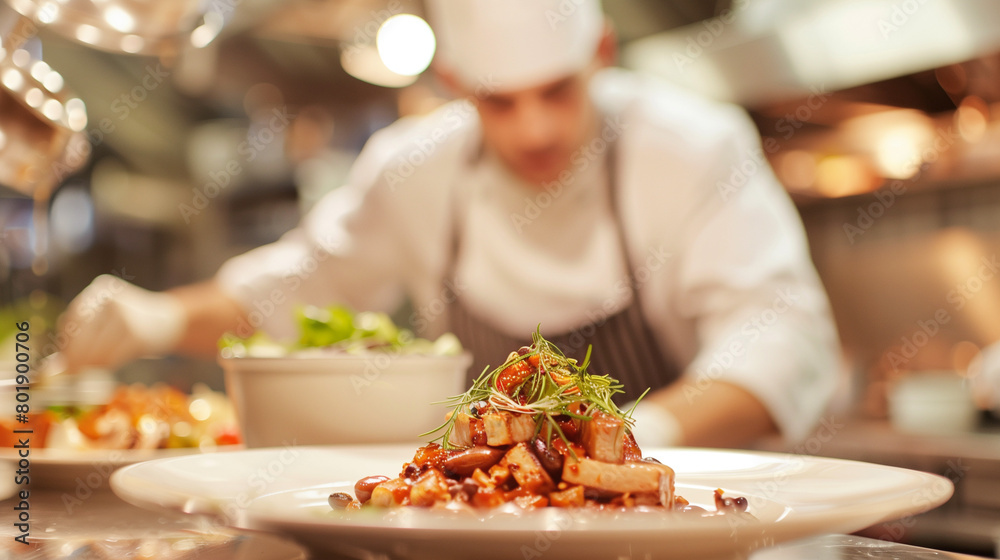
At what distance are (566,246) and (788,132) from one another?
251cm

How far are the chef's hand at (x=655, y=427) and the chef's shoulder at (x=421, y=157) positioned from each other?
4.02 feet

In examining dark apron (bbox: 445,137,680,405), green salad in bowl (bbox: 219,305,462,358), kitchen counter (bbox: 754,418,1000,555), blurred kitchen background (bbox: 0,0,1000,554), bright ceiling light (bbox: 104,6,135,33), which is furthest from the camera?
kitchen counter (bbox: 754,418,1000,555)

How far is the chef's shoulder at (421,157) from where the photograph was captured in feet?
8.44

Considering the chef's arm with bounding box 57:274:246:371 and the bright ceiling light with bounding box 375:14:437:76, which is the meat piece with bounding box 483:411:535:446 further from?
the bright ceiling light with bounding box 375:14:437:76

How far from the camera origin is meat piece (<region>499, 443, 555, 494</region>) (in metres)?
0.61

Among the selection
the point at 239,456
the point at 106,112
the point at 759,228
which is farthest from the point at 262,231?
the point at 239,456

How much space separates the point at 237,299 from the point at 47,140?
4.85ft

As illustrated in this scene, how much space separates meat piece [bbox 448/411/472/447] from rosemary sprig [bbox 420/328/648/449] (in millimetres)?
10

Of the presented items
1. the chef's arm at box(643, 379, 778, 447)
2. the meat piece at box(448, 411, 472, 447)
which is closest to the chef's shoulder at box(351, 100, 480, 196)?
the chef's arm at box(643, 379, 778, 447)

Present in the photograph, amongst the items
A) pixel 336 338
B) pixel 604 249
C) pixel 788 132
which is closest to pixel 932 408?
pixel 788 132

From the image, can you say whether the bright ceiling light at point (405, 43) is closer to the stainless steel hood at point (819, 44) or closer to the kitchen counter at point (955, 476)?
the stainless steel hood at point (819, 44)

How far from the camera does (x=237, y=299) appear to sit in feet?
7.98

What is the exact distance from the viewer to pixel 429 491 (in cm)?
58

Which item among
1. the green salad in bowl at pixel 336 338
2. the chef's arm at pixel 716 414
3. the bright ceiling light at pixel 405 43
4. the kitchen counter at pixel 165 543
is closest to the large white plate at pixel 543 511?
the kitchen counter at pixel 165 543
